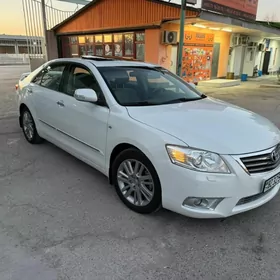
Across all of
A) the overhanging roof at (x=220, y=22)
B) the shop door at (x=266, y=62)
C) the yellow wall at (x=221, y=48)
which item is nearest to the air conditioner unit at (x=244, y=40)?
the yellow wall at (x=221, y=48)

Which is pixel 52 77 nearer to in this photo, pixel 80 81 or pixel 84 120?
pixel 80 81

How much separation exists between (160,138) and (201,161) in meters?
0.42

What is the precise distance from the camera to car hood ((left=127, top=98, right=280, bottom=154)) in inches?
95.1

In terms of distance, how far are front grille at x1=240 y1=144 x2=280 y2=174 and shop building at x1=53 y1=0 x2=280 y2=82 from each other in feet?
31.1

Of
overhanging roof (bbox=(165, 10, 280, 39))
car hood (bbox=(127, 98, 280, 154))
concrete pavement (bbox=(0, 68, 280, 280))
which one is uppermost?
overhanging roof (bbox=(165, 10, 280, 39))

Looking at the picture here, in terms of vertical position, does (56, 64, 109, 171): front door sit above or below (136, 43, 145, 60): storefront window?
below

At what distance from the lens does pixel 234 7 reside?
13719mm

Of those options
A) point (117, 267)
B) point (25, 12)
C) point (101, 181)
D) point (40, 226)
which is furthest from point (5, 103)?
point (25, 12)

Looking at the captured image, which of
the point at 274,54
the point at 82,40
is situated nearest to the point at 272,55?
the point at 274,54

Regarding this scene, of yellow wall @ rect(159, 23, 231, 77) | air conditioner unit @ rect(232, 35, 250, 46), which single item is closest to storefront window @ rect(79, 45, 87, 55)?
yellow wall @ rect(159, 23, 231, 77)

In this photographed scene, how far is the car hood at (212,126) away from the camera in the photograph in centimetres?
242

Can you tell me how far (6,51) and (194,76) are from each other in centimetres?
4355

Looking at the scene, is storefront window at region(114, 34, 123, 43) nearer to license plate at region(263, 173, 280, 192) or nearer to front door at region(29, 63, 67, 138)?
front door at region(29, 63, 67, 138)

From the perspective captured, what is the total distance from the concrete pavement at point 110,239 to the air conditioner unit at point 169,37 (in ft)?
34.6
